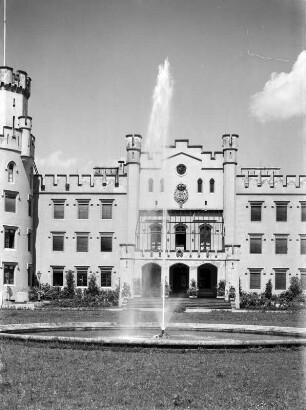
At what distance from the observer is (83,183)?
5350 cm

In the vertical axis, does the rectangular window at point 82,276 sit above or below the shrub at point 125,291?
above

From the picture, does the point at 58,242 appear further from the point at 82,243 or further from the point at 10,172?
the point at 10,172

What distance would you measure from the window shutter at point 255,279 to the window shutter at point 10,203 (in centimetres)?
1915

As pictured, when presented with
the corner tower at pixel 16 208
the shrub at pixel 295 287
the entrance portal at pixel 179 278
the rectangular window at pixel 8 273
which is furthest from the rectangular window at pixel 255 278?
the rectangular window at pixel 8 273

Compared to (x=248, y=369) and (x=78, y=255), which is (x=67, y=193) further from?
(x=248, y=369)

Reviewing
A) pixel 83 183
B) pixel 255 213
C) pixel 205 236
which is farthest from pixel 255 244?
pixel 83 183

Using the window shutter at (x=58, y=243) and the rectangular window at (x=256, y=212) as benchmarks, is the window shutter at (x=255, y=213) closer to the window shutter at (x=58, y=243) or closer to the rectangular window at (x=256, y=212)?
the rectangular window at (x=256, y=212)

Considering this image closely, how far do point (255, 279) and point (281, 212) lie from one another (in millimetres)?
5786

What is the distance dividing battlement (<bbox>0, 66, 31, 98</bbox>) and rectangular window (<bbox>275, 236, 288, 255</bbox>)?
23.6m

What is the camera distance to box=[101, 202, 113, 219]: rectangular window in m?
53.3

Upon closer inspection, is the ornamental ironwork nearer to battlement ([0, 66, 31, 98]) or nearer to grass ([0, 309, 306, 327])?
battlement ([0, 66, 31, 98])

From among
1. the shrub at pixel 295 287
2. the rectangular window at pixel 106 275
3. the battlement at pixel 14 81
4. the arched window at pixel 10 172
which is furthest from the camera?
the battlement at pixel 14 81

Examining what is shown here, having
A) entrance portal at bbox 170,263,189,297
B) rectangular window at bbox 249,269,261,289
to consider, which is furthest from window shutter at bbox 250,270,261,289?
entrance portal at bbox 170,263,189,297

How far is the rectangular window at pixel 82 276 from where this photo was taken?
2072 inches
